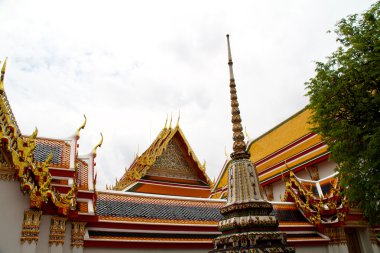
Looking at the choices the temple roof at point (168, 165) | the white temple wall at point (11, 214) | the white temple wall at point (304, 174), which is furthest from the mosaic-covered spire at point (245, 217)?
the white temple wall at point (304, 174)

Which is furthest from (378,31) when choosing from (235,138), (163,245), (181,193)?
(181,193)

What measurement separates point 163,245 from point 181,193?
6983 mm

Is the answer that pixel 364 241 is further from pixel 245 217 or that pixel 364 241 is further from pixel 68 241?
pixel 68 241

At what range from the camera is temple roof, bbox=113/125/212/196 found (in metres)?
13.6

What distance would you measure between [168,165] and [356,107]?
8.77 metres

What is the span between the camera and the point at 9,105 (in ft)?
19.4

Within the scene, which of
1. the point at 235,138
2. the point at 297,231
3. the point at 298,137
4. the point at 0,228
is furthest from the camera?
the point at 298,137

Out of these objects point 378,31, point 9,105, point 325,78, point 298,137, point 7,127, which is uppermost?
point 298,137

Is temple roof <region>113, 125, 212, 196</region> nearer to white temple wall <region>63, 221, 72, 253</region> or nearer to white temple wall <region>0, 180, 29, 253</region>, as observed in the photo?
white temple wall <region>63, 221, 72, 253</region>

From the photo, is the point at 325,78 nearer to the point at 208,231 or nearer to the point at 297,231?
the point at 297,231

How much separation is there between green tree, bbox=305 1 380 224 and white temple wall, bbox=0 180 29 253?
624cm

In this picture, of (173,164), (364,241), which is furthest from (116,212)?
Answer: (173,164)

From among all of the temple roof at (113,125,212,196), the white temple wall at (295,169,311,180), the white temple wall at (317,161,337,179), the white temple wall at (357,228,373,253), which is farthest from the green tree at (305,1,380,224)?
the temple roof at (113,125,212,196)

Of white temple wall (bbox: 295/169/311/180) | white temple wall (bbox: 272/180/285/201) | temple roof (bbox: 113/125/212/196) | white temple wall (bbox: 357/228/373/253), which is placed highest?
temple roof (bbox: 113/125/212/196)
